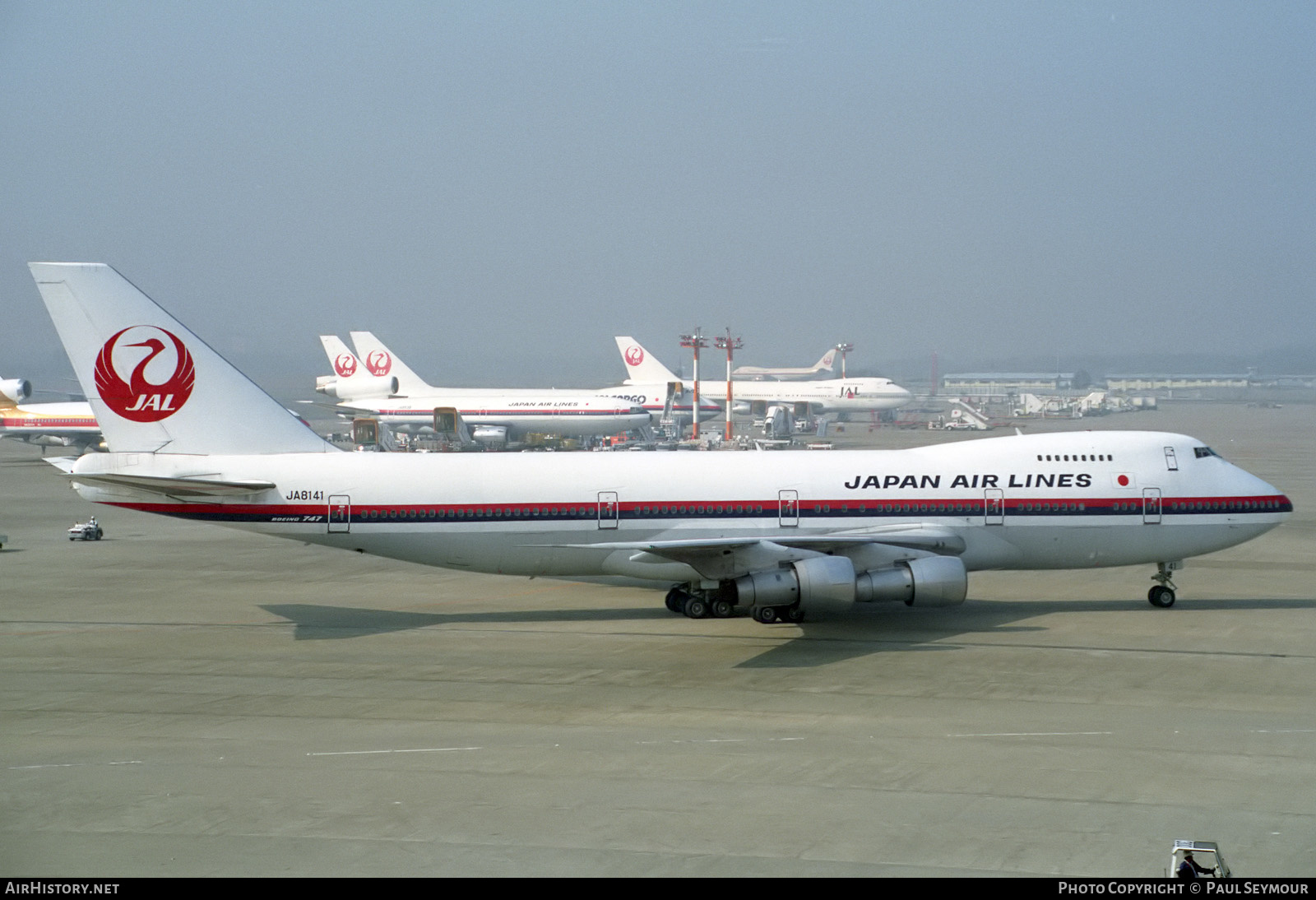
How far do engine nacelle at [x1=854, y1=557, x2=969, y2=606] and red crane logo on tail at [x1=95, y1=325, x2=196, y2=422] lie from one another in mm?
16253

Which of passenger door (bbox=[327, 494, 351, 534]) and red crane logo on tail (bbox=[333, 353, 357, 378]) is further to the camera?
red crane logo on tail (bbox=[333, 353, 357, 378])

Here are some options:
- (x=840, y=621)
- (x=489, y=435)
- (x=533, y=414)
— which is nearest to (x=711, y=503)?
(x=840, y=621)

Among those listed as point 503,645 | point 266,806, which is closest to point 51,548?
point 503,645

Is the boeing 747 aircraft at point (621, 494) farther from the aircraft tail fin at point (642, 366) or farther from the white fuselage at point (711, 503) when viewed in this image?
the aircraft tail fin at point (642, 366)

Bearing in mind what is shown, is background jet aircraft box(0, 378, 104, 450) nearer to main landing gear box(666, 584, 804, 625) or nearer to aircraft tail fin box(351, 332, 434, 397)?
aircraft tail fin box(351, 332, 434, 397)

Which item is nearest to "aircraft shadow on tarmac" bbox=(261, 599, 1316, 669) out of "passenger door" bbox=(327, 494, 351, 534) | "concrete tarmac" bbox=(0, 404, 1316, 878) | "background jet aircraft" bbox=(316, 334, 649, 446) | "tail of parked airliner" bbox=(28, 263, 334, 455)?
"concrete tarmac" bbox=(0, 404, 1316, 878)

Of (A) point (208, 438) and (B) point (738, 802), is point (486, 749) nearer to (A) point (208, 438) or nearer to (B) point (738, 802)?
(B) point (738, 802)

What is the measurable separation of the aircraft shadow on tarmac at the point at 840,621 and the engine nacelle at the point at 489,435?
6259 centimetres

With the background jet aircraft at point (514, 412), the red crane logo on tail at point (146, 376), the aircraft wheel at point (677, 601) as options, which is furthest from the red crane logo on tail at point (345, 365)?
the aircraft wheel at point (677, 601)

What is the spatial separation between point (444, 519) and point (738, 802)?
14510 millimetres

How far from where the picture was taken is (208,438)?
1093 inches

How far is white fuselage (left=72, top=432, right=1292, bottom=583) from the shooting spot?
27.6m

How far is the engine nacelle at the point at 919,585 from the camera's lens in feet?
84.8

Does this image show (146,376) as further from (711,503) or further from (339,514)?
(711,503)
